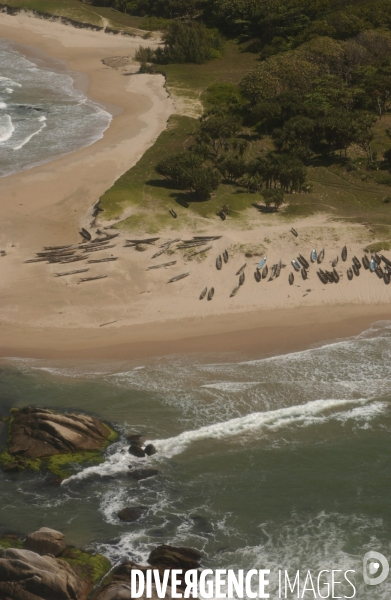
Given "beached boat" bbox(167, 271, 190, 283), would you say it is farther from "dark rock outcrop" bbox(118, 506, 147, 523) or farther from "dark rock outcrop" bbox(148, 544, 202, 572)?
"dark rock outcrop" bbox(148, 544, 202, 572)

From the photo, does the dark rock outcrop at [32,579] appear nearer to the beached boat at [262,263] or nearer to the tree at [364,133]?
the beached boat at [262,263]

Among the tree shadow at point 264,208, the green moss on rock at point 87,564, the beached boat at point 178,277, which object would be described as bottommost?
the green moss on rock at point 87,564

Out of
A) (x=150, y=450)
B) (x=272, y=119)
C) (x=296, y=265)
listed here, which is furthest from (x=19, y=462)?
(x=272, y=119)

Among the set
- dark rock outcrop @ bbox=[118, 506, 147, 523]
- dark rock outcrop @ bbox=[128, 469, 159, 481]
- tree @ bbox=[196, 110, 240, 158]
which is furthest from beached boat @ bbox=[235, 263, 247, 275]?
tree @ bbox=[196, 110, 240, 158]

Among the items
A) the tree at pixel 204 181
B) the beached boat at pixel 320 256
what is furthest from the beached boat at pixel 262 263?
the tree at pixel 204 181

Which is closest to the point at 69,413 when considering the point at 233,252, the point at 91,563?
the point at 91,563

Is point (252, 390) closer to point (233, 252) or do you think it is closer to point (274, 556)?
point (274, 556)
